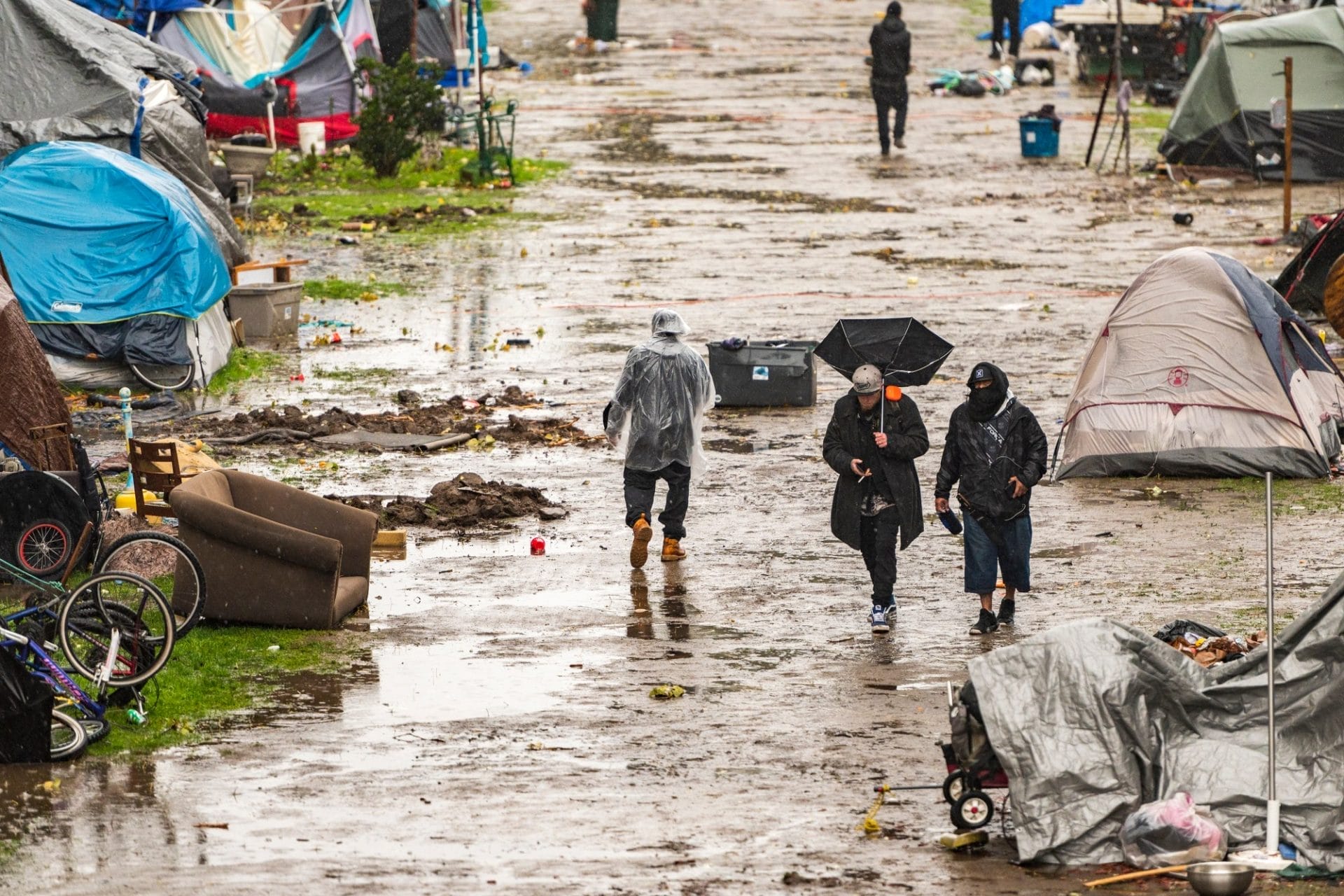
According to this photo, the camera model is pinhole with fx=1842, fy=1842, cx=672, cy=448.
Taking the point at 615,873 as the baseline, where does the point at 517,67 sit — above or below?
above

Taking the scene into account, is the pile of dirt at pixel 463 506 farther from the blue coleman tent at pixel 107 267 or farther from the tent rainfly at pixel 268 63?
the tent rainfly at pixel 268 63

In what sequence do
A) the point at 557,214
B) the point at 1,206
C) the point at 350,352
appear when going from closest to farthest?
the point at 1,206, the point at 350,352, the point at 557,214

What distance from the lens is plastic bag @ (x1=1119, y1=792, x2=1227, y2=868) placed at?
7551mm

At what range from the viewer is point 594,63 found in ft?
159

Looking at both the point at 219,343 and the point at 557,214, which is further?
the point at 557,214

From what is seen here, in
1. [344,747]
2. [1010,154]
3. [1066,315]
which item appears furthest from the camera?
[1010,154]

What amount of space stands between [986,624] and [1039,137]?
24.0 metres

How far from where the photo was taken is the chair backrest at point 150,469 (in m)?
12.7

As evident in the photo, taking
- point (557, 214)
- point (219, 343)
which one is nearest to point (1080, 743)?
point (219, 343)

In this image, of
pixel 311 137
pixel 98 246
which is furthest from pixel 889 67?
pixel 98 246

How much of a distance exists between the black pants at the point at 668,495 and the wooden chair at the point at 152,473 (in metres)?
3.09

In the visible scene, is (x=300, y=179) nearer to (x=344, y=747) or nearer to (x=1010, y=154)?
(x=1010, y=154)

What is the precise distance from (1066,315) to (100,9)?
19175mm

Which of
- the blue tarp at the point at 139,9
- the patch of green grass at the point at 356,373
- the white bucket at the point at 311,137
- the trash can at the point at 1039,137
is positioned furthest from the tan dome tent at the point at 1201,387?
the blue tarp at the point at 139,9
